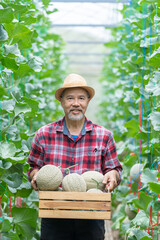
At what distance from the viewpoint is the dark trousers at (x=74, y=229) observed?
3.05 meters

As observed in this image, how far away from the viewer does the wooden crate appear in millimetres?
2666

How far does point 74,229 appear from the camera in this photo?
306 cm

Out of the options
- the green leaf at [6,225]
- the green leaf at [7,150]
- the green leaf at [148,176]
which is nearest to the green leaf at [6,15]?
the green leaf at [7,150]

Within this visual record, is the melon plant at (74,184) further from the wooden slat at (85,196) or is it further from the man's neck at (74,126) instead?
the man's neck at (74,126)

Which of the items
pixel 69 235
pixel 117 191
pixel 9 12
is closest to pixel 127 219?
pixel 117 191

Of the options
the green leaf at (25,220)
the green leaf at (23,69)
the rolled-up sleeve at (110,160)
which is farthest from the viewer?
the rolled-up sleeve at (110,160)

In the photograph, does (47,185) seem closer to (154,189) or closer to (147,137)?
(154,189)

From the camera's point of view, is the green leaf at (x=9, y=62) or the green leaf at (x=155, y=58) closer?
the green leaf at (x=9, y=62)

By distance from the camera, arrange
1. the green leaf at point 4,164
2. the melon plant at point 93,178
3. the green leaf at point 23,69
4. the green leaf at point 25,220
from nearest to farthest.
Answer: the green leaf at point 4,164 < the melon plant at point 93,178 < the green leaf at point 23,69 < the green leaf at point 25,220

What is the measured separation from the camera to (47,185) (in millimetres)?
2797

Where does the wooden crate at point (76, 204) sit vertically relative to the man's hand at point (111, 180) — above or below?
below

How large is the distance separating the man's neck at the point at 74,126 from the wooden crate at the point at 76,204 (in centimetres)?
74

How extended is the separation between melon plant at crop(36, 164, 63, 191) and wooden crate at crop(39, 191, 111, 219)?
0.35 ft

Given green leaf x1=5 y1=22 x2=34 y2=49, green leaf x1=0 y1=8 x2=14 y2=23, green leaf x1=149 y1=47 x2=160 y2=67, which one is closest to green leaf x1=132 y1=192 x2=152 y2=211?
green leaf x1=149 y1=47 x2=160 y2=67
